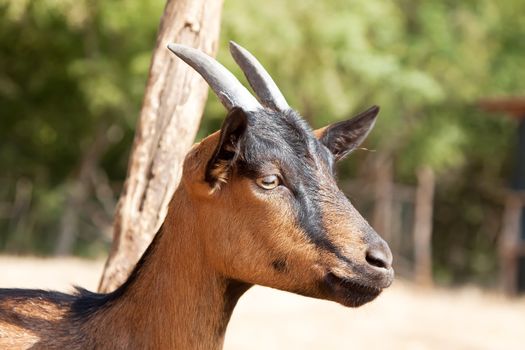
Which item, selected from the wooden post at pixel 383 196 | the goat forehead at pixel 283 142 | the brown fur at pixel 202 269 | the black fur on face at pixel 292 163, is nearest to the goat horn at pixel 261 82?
the goat forehead at pixel 283 142

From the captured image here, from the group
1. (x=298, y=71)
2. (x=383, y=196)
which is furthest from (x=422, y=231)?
(x=298, y=71)

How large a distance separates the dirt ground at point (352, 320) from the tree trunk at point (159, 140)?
15.4ft

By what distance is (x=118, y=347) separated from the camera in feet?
13.9

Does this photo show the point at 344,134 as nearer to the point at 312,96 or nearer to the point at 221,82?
the point at 221,82

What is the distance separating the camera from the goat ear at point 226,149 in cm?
379

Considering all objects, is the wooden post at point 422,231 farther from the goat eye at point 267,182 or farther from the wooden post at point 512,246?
the goat eye at point 267,182

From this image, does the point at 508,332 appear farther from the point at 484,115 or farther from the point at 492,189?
the point at 492,189

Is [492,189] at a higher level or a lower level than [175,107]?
higher

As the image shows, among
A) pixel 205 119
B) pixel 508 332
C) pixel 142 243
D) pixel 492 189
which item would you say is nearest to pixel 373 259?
pixel 142 243

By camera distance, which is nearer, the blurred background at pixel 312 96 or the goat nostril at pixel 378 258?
the goat nostril at pixel 378 258

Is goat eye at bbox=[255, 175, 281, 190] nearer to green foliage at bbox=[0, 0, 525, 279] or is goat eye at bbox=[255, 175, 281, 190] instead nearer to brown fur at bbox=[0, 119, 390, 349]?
brown fur at bbox=[0, 119, 390, 349]

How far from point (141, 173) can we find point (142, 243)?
441mm

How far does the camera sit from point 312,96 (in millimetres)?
23141

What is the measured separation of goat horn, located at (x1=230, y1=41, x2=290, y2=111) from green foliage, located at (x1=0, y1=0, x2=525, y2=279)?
1413 cm
